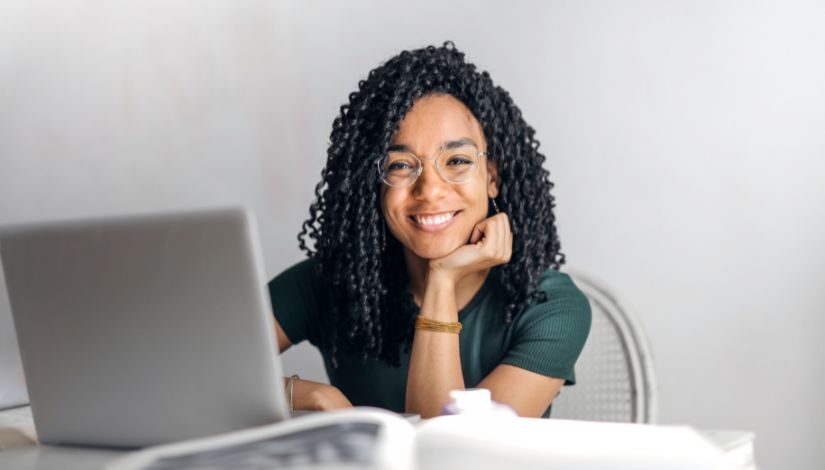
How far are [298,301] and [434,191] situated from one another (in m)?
0.41

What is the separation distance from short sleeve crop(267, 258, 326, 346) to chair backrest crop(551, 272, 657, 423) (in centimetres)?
53

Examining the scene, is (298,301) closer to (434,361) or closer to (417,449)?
(434,361)

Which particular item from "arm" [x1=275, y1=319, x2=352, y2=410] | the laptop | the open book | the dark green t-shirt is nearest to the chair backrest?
the dark green t-shirt

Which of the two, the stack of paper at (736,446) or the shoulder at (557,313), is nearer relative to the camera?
the stack of paper at (736,446)

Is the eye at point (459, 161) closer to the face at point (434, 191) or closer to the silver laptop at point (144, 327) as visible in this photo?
the face at point (434, 191)

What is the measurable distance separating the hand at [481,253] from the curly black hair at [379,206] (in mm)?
56

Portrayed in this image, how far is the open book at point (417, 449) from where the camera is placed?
780mm

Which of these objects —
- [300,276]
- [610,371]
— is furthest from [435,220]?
[610,371]

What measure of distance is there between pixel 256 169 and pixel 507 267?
1180 mm

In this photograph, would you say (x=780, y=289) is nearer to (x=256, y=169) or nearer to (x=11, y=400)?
(x=256, y=169)

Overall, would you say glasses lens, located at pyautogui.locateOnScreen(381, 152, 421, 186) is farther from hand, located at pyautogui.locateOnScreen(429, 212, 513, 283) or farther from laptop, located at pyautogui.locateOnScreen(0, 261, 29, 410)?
laptop, located at pyautogui.locateOnScreen(0, 261, 29, 410)

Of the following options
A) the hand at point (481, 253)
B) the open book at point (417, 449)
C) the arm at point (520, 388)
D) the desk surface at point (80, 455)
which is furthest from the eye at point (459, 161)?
the open book at point (417, 449)

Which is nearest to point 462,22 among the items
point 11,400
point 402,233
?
point 402,233

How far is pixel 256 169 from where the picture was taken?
287 cm
